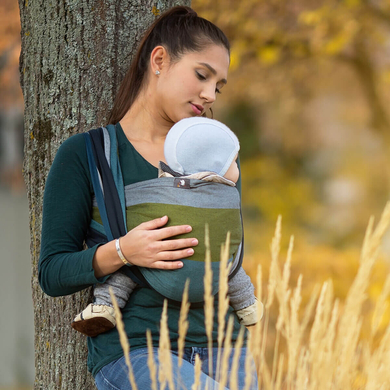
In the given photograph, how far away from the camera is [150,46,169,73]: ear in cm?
A: 176

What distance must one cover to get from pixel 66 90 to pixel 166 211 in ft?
2.72

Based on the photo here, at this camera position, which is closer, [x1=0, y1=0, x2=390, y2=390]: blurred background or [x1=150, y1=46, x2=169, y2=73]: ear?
[x1=150, y1=46, x2=169, y2=73]: ear

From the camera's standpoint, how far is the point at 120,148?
1693 millimetres

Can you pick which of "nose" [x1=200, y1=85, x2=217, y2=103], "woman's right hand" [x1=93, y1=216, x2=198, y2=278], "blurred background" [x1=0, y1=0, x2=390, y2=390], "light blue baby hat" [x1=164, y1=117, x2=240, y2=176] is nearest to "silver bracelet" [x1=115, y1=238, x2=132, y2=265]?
"woman's right hand" [x1=93, y1=216, x2=198, y2=278]

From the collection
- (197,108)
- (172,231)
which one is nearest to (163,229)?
(172,231)

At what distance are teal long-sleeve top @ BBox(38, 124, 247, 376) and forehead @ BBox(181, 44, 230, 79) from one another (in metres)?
0.46

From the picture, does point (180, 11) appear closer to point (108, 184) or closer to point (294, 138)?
point (108, 184)

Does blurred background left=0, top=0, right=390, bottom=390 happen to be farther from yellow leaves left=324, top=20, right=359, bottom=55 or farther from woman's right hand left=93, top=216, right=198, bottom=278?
woman's right hand left=93, top=216, right=198, bottom=278

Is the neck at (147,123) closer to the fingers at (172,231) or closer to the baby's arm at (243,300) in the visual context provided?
the fingers at (172,231)

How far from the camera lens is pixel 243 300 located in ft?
5.59

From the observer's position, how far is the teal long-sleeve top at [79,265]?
1.51m

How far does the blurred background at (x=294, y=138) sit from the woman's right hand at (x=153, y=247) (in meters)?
3.18

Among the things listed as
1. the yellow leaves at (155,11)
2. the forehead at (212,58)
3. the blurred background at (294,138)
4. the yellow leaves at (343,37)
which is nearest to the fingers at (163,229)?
the forehead at (212,58)

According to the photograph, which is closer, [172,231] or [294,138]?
[172,231]
